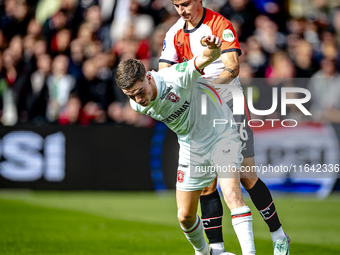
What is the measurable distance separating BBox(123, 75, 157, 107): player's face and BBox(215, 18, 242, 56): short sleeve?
36.0 inches

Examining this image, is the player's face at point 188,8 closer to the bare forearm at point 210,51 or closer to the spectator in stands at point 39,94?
the bare forearm at point 210,51

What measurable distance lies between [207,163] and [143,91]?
1017 mm

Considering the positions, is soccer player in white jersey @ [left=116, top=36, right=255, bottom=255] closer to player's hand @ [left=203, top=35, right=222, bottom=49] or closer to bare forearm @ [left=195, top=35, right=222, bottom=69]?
bare forearm @ [left=195, top=35, right=222, bottom=69]

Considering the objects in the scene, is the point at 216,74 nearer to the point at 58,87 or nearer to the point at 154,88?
the point at 154,88

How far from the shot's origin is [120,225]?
325 inches

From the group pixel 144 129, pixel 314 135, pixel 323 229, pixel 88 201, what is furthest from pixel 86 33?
pixel 323 229

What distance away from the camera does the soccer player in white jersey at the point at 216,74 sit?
525 cm

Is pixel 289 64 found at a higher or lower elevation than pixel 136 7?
lower

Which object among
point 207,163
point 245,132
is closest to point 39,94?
point 245,132

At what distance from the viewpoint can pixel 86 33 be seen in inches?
459

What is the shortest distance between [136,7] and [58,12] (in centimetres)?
202

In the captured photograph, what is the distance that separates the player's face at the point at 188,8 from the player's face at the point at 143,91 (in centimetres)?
91

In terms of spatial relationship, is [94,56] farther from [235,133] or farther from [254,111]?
[235,133]

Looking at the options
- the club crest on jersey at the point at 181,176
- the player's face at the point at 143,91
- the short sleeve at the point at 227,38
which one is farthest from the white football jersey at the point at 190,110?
the short sleeve at the point at 227,38
